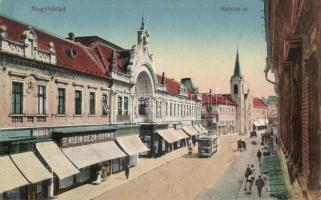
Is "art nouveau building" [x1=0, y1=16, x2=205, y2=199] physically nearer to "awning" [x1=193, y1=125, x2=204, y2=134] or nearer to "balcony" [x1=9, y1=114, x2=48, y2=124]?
"balcony" [x1=9, y1=114, x2=48, y2=124]

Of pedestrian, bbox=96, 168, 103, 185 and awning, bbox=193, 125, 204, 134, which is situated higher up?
awning, bbox=193, 125, 204, 134

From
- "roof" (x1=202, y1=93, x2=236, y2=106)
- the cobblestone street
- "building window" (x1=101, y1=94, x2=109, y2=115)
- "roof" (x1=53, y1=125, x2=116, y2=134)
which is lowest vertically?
the cobblestone street

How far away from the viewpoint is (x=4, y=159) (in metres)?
17.4

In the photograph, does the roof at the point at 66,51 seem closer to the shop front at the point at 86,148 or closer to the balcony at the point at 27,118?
the balcony at the point at 27,118

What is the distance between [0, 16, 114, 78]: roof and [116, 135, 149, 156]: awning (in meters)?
5.38

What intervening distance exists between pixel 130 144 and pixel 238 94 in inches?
2541

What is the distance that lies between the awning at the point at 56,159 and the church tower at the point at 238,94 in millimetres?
72529

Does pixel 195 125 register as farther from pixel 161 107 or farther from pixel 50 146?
pixel 50 146

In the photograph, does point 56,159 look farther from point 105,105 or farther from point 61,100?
point 105,105

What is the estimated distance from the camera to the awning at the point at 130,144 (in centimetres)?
3038

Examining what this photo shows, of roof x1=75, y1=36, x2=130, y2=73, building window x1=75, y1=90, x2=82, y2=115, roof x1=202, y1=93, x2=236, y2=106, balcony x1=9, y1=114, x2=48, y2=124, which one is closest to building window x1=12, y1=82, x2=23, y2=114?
balcony x1=9, y1=114, x2=48, y2=124

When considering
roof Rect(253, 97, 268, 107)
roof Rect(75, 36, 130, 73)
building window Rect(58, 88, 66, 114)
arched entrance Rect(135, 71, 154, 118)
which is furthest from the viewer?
roof Rect(253, 97, 268, 107)

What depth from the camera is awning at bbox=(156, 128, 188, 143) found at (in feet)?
140

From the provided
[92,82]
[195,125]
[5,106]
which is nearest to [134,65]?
[92,82]
